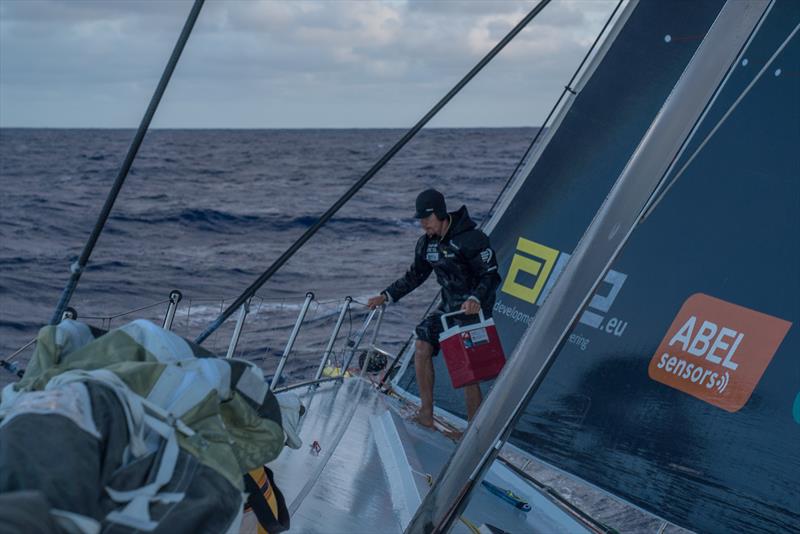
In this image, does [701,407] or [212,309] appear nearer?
[701,407]

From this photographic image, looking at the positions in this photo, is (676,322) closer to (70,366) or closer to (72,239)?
(70,366)

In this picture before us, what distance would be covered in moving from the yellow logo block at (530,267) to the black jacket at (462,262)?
29cm

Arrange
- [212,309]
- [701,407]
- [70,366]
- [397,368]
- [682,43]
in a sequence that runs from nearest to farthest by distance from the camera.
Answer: [70,366] < [701,407] < [682,43] < [397,368] < [212,309]

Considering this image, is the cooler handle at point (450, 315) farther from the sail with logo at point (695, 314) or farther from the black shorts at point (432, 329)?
the sail with logo at point (695, 314)

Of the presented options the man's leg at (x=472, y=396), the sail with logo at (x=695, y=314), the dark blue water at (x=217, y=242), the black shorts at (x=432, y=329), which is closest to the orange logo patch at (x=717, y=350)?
the sail with logo at (x=695, y=314)

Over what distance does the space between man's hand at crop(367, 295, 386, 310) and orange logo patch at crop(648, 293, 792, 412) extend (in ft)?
4.92

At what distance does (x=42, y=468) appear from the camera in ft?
5.22

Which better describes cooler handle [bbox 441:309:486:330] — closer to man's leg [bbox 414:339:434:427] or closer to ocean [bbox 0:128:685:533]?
man's leg [bbox 414:339:434:427]

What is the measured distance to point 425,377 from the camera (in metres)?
4.72

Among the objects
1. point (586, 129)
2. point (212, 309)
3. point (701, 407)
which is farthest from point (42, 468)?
point (212, 309)

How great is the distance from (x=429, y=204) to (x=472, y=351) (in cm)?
73

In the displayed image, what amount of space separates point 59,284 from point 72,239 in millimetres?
5778

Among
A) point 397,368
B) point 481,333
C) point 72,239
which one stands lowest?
point 72,239

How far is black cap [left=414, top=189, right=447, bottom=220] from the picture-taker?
4414mm
